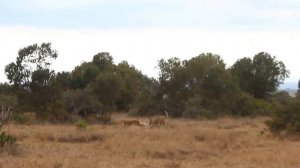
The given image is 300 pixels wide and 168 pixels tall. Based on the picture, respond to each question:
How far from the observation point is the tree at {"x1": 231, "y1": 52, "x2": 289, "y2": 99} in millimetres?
43812

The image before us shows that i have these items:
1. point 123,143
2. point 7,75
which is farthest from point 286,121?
point 7,75

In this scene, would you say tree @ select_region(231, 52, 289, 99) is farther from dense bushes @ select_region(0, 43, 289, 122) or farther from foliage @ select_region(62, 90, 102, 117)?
foliage @ select_region(62, 90, 102, 117)

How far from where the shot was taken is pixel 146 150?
48.3 feet

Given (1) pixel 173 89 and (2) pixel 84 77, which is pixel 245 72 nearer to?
(1) pixel 173 89

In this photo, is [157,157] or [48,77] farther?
[48,77]

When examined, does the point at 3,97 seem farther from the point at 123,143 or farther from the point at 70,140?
the point at 123,143

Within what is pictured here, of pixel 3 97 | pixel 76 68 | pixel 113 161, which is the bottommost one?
pixel 113 161

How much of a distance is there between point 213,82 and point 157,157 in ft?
74.0

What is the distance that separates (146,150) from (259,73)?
30280 millimetres

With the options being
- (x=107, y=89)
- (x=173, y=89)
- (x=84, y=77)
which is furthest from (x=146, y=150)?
(x=84, y=77)

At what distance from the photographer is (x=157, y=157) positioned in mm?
13930

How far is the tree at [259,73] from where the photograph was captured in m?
43.8

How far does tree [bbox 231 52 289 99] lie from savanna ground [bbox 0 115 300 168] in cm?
2356

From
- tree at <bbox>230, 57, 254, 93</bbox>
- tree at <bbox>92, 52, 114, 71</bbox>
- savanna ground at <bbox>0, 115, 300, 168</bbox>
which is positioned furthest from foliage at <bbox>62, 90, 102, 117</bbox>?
tree at <bbox>230, 57, 254, 93</bbox>
